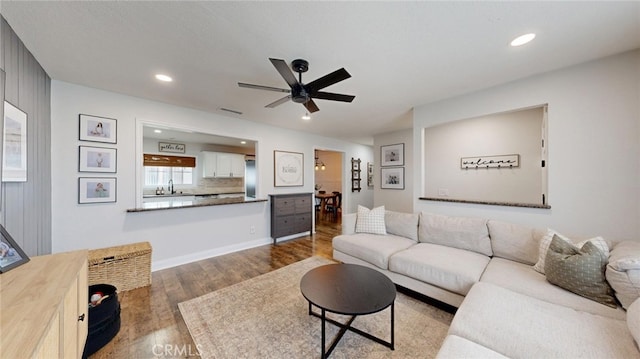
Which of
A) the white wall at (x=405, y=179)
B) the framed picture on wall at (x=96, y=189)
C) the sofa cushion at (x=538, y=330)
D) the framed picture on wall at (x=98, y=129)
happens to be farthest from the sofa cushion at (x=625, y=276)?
the framed picture on wall at (x=98, y=129)

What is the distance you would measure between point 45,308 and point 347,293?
1.60 m

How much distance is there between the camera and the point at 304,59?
2.04 meters

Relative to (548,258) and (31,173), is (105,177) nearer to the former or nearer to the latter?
(31,173)

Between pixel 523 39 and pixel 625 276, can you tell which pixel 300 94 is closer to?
pixel 523 39

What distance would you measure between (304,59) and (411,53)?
3.16 feet

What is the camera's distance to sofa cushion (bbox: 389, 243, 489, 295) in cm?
198

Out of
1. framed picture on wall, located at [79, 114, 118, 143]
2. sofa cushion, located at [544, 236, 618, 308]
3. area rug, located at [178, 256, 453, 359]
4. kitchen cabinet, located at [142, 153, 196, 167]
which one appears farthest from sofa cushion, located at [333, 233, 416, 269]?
kitchen cabinet, located at [142, 153, 196, 167]

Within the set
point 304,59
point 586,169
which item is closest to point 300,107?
point 304,59

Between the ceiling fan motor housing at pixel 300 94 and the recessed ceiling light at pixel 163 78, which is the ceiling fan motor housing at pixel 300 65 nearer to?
the ceiling fan motor housing at pixel 300 94

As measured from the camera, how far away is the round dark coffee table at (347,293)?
5.00 ft

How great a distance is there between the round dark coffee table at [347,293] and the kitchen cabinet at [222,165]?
18.1 feet

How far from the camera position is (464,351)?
1.08 m

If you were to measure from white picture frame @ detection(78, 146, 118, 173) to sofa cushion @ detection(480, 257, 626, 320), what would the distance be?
14.1ft

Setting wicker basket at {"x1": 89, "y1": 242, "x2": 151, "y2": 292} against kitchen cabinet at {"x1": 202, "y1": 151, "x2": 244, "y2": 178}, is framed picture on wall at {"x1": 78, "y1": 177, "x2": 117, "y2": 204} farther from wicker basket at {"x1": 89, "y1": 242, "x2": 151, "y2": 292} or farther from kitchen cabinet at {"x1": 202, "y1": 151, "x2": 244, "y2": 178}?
kitchen cabinet at {"x1": 202, "y1": 151, "x2": 244, "y2": 178}
